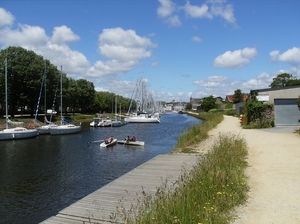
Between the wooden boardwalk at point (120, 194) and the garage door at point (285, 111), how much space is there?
1898 cm

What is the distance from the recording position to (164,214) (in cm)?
584

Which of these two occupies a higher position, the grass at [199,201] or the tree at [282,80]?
the tree at [282,80]

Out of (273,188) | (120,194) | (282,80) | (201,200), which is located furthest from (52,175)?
(282,80)

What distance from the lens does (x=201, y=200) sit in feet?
22.7

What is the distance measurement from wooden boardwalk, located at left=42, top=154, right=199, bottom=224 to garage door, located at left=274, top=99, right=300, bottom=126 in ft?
62.3

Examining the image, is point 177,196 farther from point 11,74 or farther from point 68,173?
point 11,74

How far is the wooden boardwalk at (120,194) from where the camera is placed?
7199mm

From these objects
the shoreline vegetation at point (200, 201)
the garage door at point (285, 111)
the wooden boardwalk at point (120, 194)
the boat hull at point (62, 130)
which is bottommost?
the boat hull at point (62, 130)

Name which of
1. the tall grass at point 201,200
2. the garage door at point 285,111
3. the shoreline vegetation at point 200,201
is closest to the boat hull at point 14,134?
the garage door at point 285,111

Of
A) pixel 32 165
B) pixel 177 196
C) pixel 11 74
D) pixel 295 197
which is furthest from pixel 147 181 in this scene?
pixel 11 74

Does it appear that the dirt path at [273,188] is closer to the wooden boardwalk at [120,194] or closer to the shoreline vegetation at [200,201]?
the shoreline vegetation at [200,201]

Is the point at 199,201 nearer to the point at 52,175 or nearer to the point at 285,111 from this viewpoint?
the point at 52,175

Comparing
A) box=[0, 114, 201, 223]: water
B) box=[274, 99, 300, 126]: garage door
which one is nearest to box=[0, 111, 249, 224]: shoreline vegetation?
box=[0, 114, 201, 223]: water

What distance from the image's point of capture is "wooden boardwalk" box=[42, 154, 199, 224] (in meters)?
7.20
